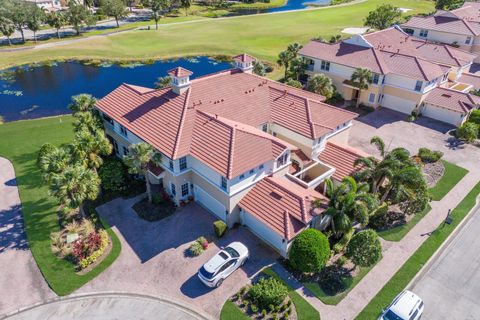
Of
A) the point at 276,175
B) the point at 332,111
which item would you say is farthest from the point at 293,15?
the point at 276,175

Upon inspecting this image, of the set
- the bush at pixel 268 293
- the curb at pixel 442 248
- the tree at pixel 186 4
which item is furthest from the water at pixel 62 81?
the tree at pixel 186 4

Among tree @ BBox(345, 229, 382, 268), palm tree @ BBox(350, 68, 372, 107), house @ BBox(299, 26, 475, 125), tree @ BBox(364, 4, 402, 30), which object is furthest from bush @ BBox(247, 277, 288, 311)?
tree @ BBox(364, 4, 402, 30)

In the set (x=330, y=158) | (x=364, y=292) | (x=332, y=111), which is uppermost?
(x=332, y=111)

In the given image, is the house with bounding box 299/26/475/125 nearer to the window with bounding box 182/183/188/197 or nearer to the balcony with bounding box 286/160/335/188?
the balcony with bounding box 286/160/335/188

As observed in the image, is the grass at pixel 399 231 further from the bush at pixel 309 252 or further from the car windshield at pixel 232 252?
the car windshield at pixel 232 252

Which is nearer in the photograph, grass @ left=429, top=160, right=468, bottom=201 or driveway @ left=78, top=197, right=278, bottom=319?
driveway @ left=78, top=197, right=278, bottom=319

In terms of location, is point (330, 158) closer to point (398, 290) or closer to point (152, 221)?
point (398, 290)
